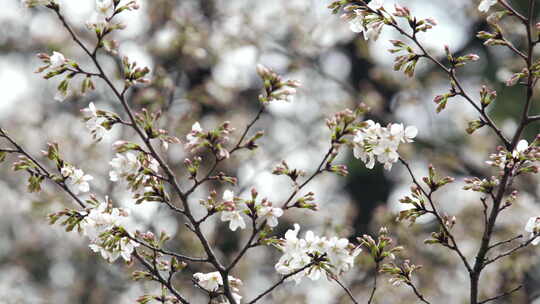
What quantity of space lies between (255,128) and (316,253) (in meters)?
6.59

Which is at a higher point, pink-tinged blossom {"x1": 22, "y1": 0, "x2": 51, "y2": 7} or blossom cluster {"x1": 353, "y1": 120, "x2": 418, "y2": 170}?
pink-tinged blossom {"x1": 22, "y1": 0, "x2": 51, "y2": 7}

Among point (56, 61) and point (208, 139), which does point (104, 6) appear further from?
point (208, 139)

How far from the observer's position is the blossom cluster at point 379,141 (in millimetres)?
1940

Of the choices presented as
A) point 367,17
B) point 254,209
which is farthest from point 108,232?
point 367,17

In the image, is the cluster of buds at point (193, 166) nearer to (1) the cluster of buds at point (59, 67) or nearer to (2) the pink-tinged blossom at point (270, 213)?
(2) the pink-tinged blossom at point (270, 213)

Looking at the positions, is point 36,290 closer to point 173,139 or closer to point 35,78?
point 35,78

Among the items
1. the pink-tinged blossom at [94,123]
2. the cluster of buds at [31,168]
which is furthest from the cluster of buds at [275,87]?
the cluster of buds at [31,168]

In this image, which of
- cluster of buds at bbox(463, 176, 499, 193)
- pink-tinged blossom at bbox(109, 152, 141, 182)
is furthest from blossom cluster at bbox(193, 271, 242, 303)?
cluster of buds at bbox(463, 176, 499, 193)

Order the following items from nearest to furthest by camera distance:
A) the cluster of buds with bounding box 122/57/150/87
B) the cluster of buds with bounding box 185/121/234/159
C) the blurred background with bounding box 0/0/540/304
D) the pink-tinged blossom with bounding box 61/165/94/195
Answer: the cluster of buds with bounding box 185/121/234/159
the cluster of buds with bounding box 122/57/150/87
the pink-tinged blossom with bounding box 61/165/94/195
the blurred background with bounding box 0/0/540/304

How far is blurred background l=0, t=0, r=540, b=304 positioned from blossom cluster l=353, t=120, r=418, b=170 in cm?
165

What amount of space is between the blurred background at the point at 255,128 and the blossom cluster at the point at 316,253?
5.32 ft

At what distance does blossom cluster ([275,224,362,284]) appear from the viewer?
1.92m

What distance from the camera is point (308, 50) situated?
584 centimetres

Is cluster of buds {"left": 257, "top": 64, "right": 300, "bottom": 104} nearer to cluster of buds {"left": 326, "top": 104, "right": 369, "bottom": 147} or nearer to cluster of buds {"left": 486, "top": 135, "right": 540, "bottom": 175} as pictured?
cluster of buds {"left": 326, "top": 104, "right": 369, "bottom": 147}
